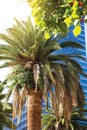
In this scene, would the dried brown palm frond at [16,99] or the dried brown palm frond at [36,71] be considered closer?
the dried brown palm frond at [36,71]

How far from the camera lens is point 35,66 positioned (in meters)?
22.8

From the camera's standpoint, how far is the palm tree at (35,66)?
22.1 m

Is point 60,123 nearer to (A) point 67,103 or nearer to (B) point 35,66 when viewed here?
(A) point 67,103

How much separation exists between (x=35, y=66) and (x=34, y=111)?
292cm

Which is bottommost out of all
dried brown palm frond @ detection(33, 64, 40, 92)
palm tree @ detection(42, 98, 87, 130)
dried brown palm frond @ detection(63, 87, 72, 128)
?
palm tree @ detection(42, 98, 87, 130)

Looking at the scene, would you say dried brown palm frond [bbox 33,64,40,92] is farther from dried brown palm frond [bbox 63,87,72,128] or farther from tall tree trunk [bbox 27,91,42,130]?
dried brown palm frond [bbox 63,87,72,128]

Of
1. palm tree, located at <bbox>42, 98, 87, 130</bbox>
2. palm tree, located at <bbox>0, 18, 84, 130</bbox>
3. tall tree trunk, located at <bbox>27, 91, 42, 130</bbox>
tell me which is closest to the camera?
tall tree trunk, located at <bbox>27, 91, 42, 130</bbox>

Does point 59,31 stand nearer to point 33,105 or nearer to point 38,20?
point 38,20

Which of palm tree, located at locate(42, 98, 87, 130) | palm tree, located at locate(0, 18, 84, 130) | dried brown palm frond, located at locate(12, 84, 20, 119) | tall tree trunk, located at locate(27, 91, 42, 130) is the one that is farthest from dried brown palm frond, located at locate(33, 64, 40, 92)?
palm tree, located at locate(42, 98, 87, 130)

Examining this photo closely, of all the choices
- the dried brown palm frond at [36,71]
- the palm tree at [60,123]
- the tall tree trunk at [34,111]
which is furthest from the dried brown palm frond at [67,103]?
the palm tree at [60,123]

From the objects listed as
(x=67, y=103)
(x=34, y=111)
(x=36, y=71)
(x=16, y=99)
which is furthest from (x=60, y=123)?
(x=34, y=111)

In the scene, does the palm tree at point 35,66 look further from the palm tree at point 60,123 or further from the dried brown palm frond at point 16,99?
the palm tree at point 60,123

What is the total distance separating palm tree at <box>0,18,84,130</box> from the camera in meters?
22.1

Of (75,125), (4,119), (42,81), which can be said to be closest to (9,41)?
(42,81)
